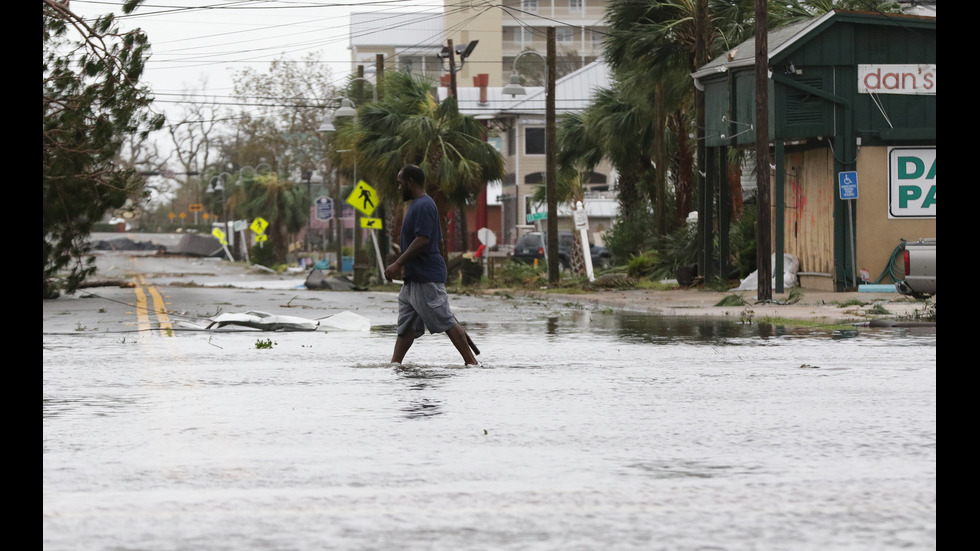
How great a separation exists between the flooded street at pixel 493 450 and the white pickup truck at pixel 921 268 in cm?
787

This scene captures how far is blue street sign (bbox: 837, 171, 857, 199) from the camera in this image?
26094 mm

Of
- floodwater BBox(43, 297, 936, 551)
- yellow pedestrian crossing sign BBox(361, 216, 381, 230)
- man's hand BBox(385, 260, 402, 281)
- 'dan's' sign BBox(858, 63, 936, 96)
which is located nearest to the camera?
floodwater BBox(43, 297, 936, 551)

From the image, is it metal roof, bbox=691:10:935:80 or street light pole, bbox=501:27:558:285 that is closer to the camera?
metal roof, bbox=691:10:935:80

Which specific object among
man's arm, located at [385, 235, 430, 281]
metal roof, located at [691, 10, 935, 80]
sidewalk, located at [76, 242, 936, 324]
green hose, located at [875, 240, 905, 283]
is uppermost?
metal roof, located at [691, 10, 935, 80]

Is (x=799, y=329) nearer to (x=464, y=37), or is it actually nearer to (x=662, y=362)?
(x=662, y=362)

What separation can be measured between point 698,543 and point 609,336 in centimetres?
1237

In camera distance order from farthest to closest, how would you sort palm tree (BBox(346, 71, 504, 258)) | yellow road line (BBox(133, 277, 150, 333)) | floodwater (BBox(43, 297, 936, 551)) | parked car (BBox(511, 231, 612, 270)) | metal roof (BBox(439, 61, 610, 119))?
1. metal roof (BBox(439, 61, 610, 119))
2. parked car (BBox(511, 231, 612, 270))
3. palm tree (BBox(346, 71, 504, 258))
4. yellow road line (BBox(133, 277, 150, 333))
5. floodwater (BBox(43, 297, 936, 551))

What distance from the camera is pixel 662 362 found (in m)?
13.4

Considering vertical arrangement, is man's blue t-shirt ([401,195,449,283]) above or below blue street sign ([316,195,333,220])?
below

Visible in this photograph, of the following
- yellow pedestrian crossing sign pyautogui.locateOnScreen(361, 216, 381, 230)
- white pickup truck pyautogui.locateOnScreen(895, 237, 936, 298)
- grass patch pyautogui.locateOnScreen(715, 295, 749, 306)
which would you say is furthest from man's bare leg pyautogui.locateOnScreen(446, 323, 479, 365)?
yellow pedestrian crossing sign pyautogui.locateOnScreen(361, 216, 381, 230)

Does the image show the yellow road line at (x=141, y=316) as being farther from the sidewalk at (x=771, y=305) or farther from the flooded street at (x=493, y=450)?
the sidewalk at (x=771, y=305)

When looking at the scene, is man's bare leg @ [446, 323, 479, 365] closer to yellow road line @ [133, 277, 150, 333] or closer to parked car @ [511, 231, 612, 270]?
yellow road line @ [133, 277, 150, 333]

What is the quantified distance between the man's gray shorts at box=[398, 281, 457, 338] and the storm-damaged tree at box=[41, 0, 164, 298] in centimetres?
1187
